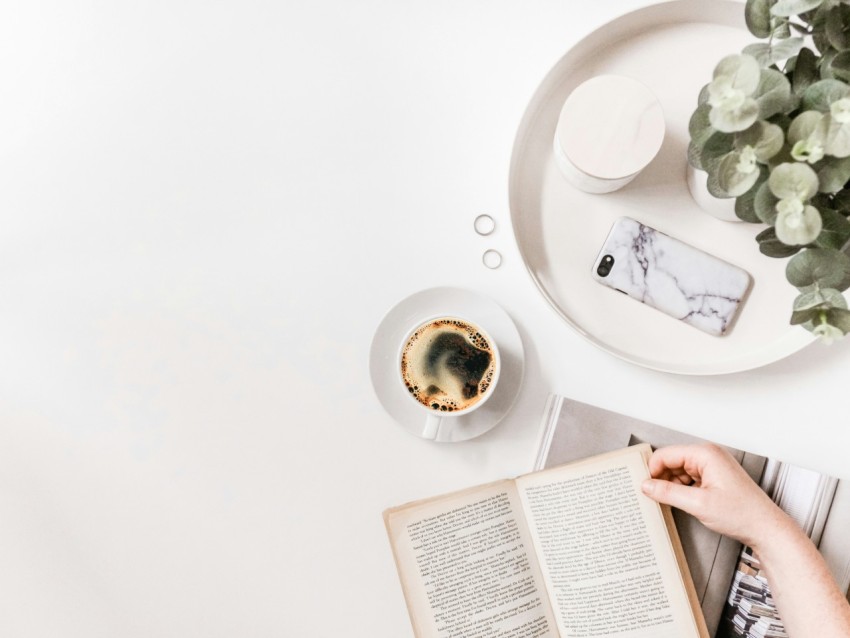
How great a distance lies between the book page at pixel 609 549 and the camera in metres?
0.75

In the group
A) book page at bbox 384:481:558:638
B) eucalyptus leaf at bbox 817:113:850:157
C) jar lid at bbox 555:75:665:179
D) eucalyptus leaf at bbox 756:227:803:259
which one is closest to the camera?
eucalyptus leaf at bbox 817:113:850:157

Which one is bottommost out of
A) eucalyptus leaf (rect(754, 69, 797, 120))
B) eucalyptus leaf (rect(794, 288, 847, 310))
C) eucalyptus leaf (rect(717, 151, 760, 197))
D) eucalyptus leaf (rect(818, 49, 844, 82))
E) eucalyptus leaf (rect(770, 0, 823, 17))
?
eucalyptus leaf (rect(794, 288, 847, 310))

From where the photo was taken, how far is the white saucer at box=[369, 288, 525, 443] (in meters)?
0.78

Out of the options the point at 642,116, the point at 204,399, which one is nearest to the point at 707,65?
the point at 642,116

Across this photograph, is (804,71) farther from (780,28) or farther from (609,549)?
(609,549)

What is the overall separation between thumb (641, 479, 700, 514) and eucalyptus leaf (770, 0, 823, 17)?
484 millimetres

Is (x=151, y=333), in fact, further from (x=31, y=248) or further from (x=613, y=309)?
(x=613, y=309)

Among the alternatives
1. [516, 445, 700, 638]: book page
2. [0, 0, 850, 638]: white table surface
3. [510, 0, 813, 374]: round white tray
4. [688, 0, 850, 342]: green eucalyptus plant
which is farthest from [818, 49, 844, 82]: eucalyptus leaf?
[516, 445, 700, 638]: book page

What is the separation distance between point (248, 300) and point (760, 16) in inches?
24.2

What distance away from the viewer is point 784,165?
0.46 meters

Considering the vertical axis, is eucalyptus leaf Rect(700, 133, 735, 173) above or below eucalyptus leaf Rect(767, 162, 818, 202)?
above

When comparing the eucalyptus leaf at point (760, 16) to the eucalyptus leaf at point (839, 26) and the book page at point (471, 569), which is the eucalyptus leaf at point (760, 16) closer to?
the eucalyptus leaf at point (839, 26)

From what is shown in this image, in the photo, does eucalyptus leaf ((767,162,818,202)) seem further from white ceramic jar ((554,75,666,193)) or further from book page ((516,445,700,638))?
book page ((516,445,700,638))

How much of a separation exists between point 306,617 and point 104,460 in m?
0.33
